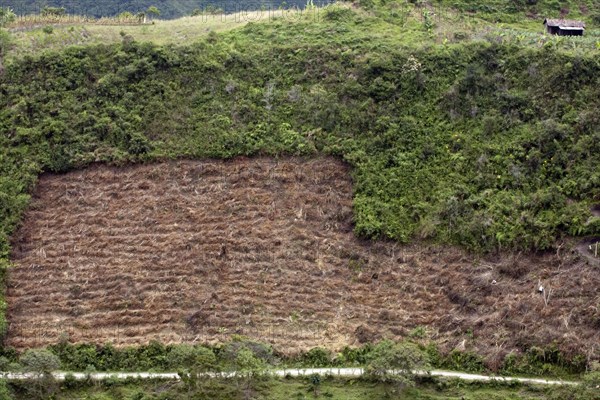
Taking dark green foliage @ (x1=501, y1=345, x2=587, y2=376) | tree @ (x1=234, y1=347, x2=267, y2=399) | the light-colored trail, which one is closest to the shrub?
the light-colored trail

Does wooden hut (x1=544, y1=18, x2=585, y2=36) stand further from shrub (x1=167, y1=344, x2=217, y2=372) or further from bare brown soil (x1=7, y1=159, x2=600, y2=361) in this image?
shrub (x1=167, y1=344, x2=217, y2=372)

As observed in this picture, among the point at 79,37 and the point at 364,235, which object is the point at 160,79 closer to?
the point at 79,37

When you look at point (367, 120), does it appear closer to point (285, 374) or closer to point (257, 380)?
point (285, 374)

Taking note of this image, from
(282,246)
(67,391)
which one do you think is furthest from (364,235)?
(67,391)

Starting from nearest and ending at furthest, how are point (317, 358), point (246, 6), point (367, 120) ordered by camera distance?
point (317, 358), point (367, 120), point (246, 6)

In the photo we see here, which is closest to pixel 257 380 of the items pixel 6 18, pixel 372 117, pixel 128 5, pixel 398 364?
pixel 398 364

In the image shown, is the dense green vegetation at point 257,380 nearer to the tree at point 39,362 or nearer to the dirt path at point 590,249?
the tree at point 39,362

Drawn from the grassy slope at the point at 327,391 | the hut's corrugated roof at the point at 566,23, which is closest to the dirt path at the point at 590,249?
the grassy slope at the point at 327,391
